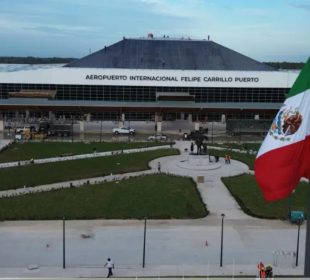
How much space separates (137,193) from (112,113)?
152 ft

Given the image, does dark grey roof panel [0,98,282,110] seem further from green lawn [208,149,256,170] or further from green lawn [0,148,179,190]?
green lawn [0,148,179,190]

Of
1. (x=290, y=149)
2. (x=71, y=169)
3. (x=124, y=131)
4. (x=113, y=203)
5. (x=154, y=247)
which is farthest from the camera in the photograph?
(x=124, y=131)

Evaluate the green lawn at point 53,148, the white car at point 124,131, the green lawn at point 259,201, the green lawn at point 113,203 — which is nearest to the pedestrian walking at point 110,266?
the green lawn at point 113,203

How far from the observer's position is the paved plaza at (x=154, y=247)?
86.6 ft

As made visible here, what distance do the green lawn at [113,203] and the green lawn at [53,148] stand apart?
15.8 metres

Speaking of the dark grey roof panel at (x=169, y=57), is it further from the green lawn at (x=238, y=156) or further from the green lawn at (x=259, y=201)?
the green lawn at (x=259, y=201)

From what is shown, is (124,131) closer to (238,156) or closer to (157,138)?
(157,138)

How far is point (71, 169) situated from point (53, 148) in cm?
1303

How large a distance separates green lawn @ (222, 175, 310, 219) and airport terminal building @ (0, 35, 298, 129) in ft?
114

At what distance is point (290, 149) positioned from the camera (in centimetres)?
1313

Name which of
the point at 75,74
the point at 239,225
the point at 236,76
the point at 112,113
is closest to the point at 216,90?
the point at 236,76

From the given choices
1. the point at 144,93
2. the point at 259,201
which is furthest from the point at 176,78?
the point at 259,201

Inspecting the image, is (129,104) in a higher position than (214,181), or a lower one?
higher

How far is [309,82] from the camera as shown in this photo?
13.1 metres
